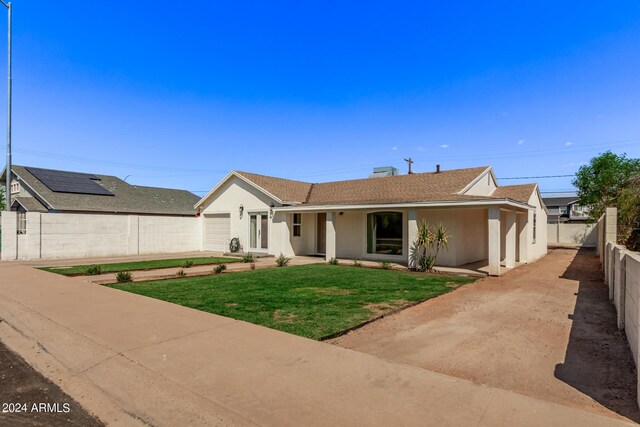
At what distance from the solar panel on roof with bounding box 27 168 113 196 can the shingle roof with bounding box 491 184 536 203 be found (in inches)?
971

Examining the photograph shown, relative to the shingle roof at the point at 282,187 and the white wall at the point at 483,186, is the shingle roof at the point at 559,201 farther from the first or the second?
the shingle roof at the point at 282,187

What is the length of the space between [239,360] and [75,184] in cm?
2472

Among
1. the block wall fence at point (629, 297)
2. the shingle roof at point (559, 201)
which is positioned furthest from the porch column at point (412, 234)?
the shingle roof at point (559, 201)

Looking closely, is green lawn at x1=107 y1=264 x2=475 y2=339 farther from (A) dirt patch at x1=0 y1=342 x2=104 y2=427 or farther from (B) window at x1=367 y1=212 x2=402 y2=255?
(B) window at x1=367 y1=212 x2=402 y2=255

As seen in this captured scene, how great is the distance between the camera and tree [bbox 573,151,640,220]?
28.4m

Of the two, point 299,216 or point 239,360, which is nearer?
point 239,360

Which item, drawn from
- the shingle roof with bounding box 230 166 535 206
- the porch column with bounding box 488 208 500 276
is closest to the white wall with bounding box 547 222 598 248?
the shingle roof with bounding box 230 166 535 206

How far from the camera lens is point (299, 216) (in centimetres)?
1920

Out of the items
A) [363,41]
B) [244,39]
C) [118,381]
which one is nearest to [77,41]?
[244,39]

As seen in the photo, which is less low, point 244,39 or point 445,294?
point 244,39

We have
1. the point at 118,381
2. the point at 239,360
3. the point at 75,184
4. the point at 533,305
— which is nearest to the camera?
the point at 118,381

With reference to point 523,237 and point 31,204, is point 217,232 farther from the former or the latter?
point 523,237

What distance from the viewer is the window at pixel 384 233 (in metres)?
15.9

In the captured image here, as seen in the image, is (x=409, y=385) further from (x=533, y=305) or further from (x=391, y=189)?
(x=391, y=189)
